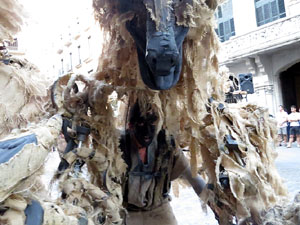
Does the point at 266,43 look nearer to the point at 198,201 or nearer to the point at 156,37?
the point at 198,201

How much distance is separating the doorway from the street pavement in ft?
17.9

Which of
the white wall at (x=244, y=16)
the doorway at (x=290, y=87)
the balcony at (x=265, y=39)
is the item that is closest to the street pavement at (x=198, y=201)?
the balcony at (x=265, y=39)

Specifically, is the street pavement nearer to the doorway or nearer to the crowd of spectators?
the crowd of spectators

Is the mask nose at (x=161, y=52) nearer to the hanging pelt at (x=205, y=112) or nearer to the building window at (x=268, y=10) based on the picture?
the hanging pelt at (x=205, y=112)

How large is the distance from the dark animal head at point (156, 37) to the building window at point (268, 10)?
9.80 m

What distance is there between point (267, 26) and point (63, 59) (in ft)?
25.3

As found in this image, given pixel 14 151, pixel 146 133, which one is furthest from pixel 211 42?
pixel 14 151

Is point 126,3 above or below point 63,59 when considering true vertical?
below

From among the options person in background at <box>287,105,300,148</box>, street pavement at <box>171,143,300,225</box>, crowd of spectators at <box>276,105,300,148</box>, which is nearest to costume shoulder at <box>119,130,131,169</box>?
street pavement at <box>171,143,300,225</box>

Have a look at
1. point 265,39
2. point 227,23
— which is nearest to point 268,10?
point 265,39

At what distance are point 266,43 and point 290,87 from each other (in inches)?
99.4

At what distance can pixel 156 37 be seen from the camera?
0.96 metres

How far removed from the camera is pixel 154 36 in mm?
963

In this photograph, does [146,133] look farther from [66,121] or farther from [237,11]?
[237,11]
